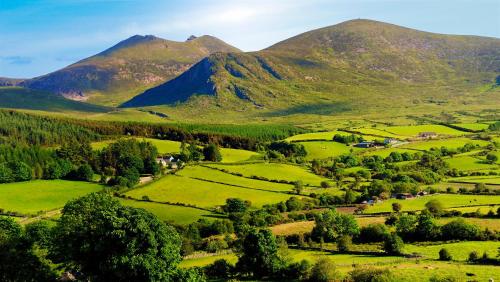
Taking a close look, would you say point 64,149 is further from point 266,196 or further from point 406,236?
point 406,236

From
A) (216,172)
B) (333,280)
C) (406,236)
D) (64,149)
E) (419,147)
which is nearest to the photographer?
(333,280)

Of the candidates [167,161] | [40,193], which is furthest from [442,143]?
[40,193]

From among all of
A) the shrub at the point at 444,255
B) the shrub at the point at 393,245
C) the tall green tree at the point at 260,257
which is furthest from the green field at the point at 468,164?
the tall green tree at the point at 260,257

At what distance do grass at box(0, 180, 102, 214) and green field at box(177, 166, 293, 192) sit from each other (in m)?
23.2

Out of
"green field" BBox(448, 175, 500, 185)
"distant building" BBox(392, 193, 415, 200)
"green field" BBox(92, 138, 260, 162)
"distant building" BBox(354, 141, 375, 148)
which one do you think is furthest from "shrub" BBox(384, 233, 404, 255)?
"distant building" BBox(354, 141, 375, 148)

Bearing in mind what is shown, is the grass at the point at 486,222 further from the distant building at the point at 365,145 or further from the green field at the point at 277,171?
the distant building at the point at 365,145

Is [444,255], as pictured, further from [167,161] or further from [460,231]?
[167,161]

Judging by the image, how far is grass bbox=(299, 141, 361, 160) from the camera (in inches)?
6619

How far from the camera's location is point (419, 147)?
171875mm

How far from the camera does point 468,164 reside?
137500 millimetres

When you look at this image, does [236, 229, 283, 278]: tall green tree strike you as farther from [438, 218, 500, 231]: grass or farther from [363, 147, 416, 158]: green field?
[363, 147, 416, 158]: green field

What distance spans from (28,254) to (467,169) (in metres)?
114

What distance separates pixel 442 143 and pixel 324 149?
4234 centimetres

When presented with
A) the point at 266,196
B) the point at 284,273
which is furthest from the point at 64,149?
the point at 284,273
